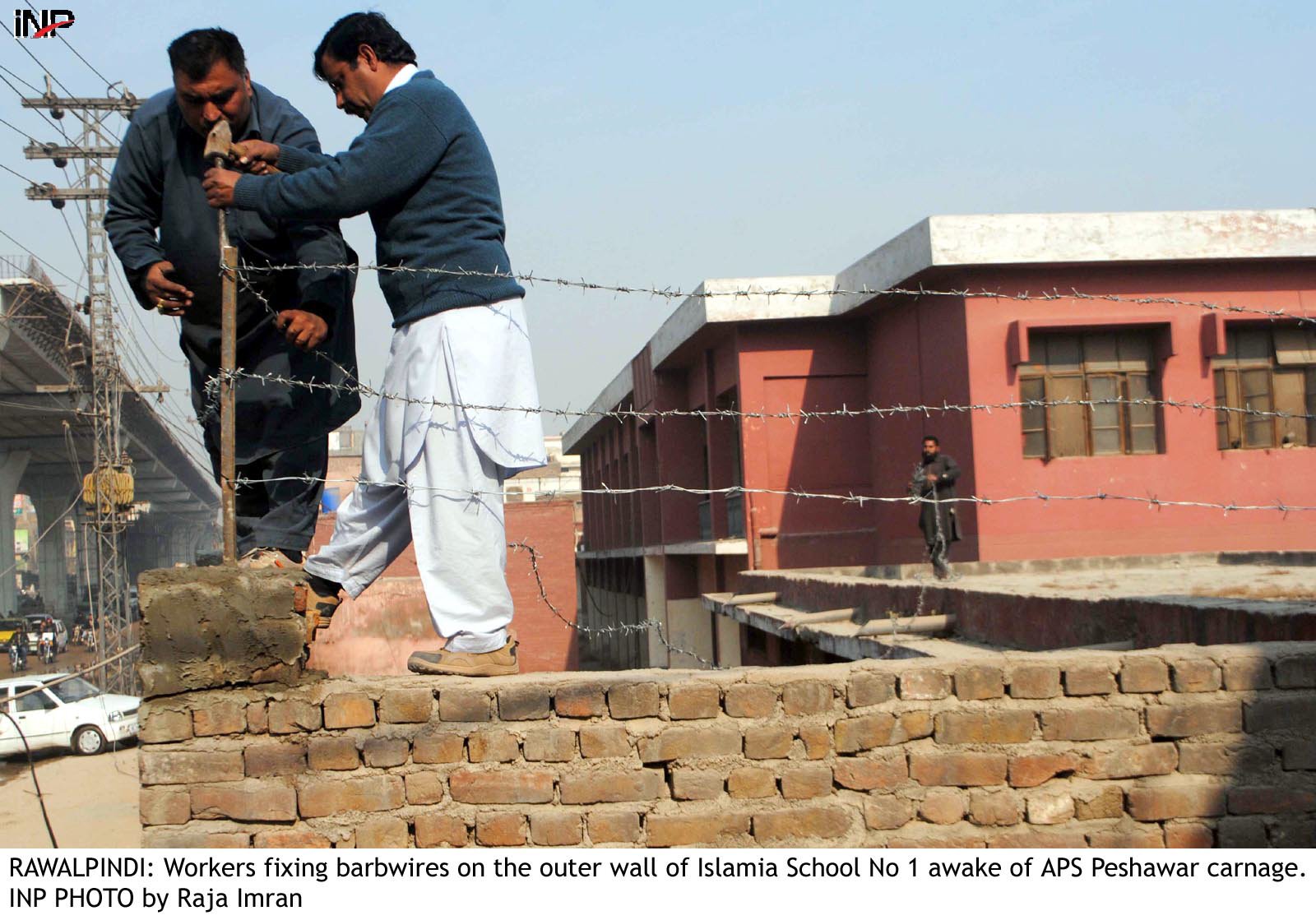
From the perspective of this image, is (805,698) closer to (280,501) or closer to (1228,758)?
(1228,758)

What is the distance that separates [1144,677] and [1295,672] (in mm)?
402

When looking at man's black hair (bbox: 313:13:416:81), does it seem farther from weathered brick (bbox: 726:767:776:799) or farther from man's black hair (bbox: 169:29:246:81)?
weathered brick (bbox: 726:767:776:799)

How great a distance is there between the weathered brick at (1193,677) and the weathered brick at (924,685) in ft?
2.00

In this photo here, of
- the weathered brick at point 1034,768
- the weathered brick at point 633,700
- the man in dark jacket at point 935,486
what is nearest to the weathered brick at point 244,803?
the weathered brick at point 633,700

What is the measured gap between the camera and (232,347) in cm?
323

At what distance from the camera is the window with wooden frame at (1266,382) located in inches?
605

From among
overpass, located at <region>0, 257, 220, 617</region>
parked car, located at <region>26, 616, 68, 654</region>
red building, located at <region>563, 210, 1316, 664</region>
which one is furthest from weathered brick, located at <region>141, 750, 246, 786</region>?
parked car, located at <region>26, 616, 68, 654</region>

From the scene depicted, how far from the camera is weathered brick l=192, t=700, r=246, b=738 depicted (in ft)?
10.1

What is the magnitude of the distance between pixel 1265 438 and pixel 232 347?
14.9m

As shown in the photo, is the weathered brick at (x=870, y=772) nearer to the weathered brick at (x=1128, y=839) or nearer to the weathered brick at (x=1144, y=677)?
the weathered brick at (x=1128, y=839)

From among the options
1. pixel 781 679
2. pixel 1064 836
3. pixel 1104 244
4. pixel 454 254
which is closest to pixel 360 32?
pixel 454 254

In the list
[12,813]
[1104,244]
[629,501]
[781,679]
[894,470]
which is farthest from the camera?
[629,501]

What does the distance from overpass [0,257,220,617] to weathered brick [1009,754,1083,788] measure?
621 centimetres

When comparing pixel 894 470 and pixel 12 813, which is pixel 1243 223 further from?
pixel 12 813
